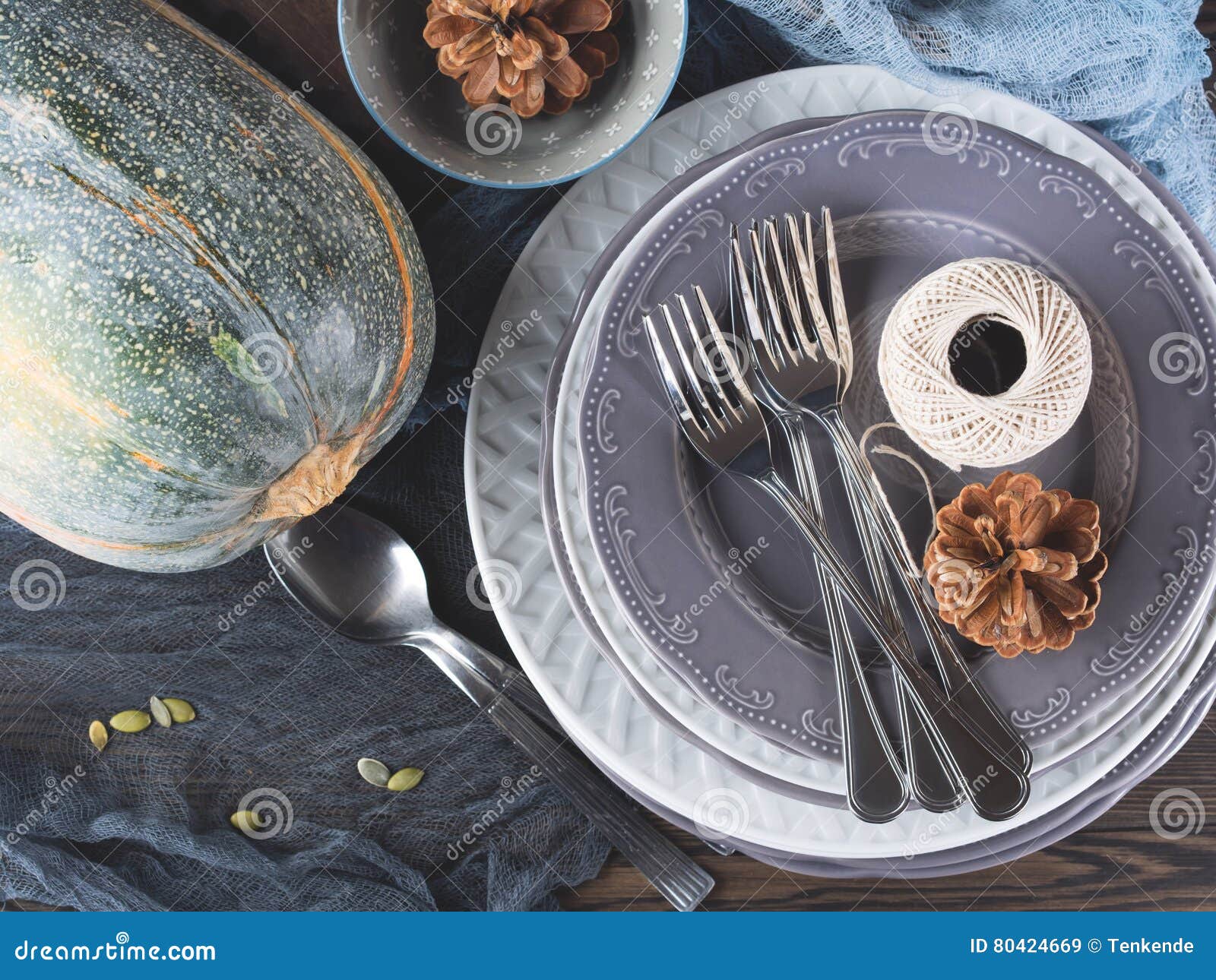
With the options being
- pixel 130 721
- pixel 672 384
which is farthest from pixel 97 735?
pixel 672 384

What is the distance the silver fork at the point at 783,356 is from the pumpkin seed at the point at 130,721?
0.62 metres

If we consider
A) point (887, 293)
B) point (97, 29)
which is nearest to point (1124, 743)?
point (887, 293)

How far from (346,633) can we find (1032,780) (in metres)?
0.58

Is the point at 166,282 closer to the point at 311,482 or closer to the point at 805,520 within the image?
the point at 311,482

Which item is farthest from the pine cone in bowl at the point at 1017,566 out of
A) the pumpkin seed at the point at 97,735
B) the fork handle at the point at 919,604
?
the pumpkin seed at the point at 97,735

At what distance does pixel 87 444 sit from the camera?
0.60 meters

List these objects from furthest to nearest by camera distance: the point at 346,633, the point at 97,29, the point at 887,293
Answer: the point at 346,633 → the point at 887,293 → the point at 97,29

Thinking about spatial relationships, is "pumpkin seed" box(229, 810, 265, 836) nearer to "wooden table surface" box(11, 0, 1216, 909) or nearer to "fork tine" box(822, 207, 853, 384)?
"wooden table surface" box(11, 0, 1216, 909)

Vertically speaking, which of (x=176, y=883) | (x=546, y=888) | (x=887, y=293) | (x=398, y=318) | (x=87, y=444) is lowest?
(x=176, y=883)

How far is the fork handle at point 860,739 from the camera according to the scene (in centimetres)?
67

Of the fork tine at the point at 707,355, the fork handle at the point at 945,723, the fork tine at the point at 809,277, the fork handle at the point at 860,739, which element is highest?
the fork tine at the point at 809,277

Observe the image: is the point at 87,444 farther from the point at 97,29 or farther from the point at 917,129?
the point at 917,129

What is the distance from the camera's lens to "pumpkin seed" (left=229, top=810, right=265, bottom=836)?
87cm

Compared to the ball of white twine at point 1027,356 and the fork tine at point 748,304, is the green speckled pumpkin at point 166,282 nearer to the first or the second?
the fork tine at point 748,304
